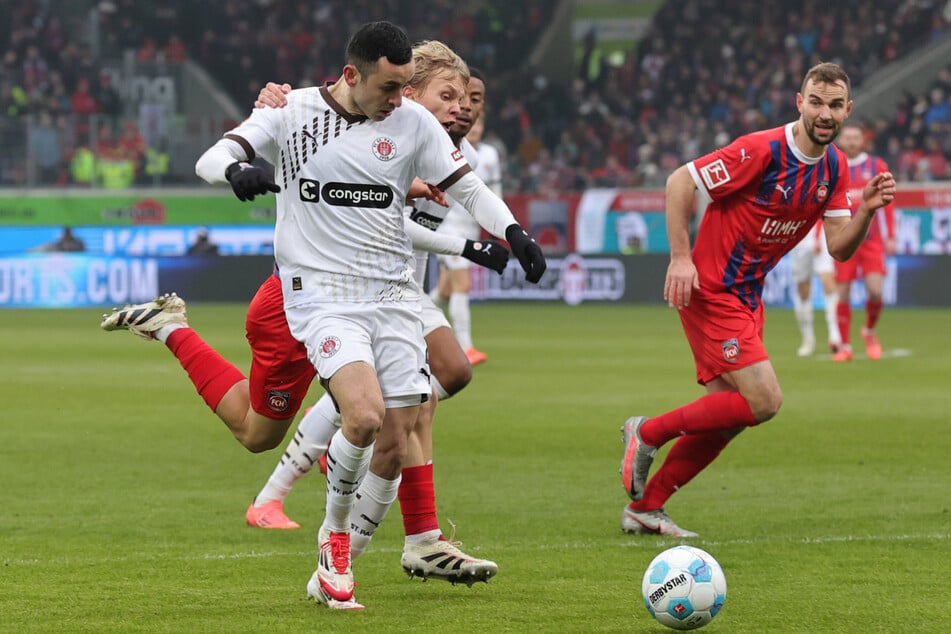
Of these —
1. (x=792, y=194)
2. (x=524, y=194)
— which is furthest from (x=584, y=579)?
(x=524, y=194)

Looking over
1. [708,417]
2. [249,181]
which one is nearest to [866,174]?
[708,417]

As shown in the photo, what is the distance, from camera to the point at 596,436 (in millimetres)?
10547

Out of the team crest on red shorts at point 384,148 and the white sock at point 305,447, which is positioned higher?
the team crest on red shorts at point 384,148

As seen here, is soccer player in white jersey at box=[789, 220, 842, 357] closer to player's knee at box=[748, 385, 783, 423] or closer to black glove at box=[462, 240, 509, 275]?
player's knee at box=[748, 385, 783, 423]

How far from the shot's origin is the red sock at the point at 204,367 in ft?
22.2

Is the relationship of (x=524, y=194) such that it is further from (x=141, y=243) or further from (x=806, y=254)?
(x=806, y=254)

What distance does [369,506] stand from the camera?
5758 mm

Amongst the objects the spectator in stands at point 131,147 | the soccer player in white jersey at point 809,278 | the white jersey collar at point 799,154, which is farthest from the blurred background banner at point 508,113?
the white jersey collar at point 799,154

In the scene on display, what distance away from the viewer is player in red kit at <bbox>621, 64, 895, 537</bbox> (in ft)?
22.6

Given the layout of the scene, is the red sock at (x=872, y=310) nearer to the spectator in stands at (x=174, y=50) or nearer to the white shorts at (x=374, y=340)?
the white shorts at (x=374, y=340)

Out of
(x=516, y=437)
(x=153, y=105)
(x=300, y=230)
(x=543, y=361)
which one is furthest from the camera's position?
(x=153, y=105)

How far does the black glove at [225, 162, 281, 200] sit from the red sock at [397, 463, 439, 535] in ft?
4.67

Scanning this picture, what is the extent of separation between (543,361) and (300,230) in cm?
1097

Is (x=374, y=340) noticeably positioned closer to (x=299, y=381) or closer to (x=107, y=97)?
(x=299, y=381)
